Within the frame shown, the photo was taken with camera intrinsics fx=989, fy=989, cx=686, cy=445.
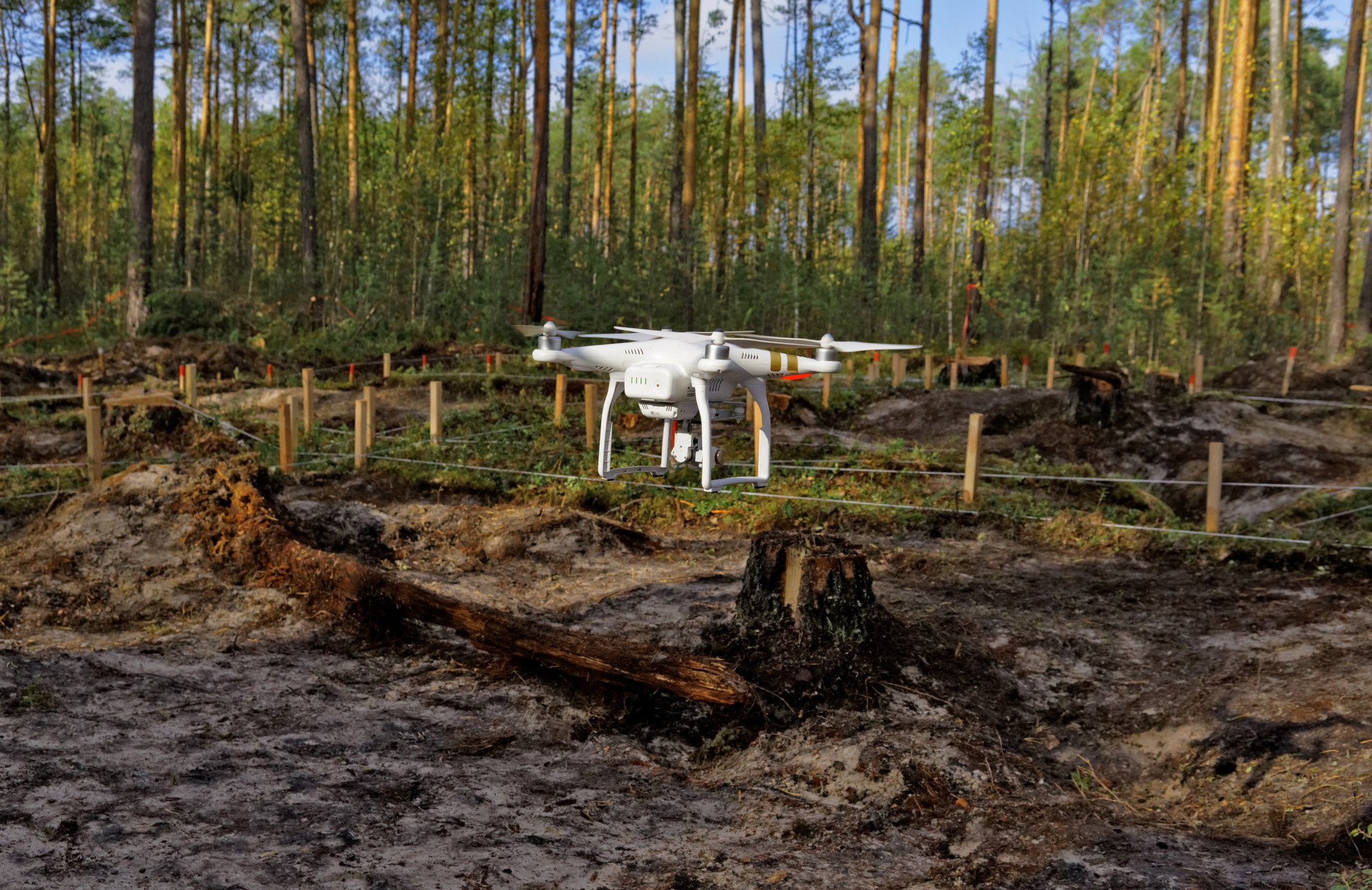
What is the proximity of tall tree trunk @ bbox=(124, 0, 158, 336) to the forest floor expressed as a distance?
12.4 metres

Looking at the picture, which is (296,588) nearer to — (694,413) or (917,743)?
(917,743)

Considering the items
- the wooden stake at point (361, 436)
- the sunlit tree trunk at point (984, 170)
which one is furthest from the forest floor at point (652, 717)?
the sunlit tree trunk at point (984, 170)

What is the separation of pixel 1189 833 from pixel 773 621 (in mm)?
2714

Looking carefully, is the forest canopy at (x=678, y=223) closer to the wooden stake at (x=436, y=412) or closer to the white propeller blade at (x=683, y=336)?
the wooden stake at (x=436, y=412)

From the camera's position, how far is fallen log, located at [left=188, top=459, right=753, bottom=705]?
622cm

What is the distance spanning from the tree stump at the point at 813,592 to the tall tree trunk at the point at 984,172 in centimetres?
2057

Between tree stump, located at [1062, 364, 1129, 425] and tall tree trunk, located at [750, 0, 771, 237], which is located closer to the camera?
tree stump, located at [1062, 364, 1129, 425]

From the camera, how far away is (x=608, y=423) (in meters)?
2.67

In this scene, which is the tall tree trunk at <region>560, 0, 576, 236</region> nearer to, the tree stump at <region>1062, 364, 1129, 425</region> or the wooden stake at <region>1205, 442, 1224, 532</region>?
the tree stump at <region>1062, 364, 1129, 425</region>

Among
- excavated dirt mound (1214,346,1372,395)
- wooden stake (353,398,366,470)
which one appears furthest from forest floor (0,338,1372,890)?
excavated dirt mound (1214,346,1372,395)

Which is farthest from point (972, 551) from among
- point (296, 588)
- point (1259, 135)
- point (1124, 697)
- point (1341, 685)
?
point (1259, 135)

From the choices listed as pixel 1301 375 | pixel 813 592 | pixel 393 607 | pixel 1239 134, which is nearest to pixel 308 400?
pixel 393 607

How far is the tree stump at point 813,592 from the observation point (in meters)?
6.60

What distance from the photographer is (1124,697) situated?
688 centimetres
